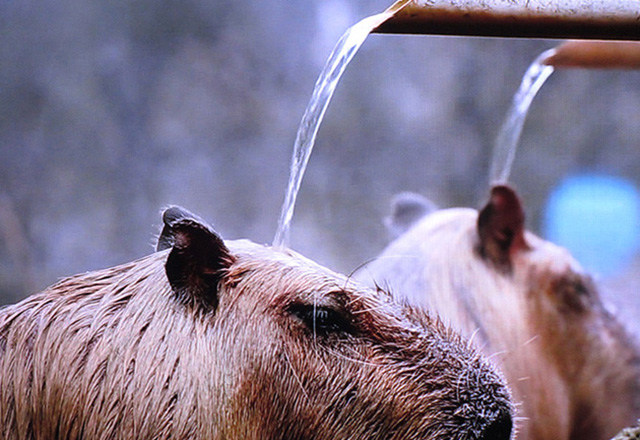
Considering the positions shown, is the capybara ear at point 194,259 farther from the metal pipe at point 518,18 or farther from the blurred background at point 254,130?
the blurred background at point 254,130

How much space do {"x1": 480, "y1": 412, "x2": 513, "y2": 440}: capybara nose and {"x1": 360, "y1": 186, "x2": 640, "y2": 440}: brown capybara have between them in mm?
1093

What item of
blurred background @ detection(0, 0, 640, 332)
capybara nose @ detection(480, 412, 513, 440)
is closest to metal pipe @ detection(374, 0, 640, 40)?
capybara nose @ detection(480, 412, 513, 440)

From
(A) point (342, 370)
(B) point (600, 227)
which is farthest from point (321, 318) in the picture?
(B) point (600, 227)

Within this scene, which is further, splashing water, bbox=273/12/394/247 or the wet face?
splashing water, bbox=273/12/394/247

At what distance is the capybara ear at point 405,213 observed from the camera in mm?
3170

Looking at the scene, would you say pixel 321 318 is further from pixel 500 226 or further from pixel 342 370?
pixel 500 226

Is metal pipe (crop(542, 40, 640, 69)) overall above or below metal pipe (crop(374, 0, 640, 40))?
above

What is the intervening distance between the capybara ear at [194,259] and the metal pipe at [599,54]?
2.20 metres

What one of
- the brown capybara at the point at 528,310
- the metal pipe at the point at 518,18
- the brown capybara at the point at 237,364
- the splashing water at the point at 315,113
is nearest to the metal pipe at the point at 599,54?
the brown capybara at the point at 528,310

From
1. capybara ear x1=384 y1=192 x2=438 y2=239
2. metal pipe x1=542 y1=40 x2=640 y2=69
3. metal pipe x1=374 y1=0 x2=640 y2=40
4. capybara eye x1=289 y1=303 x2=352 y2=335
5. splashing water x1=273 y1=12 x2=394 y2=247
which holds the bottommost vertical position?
capybara eye x1=289 y1=303 x2=352 y2=335

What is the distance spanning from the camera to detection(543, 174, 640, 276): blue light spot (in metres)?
5.28

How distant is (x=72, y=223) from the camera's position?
3.37m

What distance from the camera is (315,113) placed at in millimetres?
1596

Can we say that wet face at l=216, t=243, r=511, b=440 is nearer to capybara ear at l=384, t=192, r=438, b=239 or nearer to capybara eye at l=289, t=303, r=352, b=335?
capybara eye at l=289, t=303, r=352, b=335
